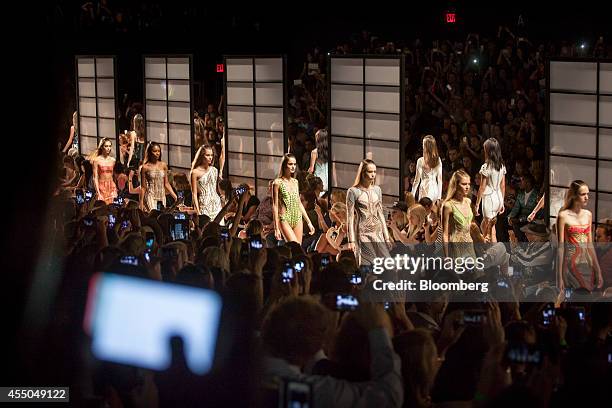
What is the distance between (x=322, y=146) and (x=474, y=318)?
1049 cm

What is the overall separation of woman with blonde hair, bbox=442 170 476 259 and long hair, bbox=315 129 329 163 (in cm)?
503

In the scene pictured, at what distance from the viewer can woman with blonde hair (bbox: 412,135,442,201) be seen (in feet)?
48.8

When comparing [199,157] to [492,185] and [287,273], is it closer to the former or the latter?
[492,185]

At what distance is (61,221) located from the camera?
10.5 m

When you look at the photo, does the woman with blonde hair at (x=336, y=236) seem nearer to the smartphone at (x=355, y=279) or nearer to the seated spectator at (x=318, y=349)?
the smartphone at (x=355, y=279)

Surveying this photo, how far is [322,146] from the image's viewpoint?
16719 mm

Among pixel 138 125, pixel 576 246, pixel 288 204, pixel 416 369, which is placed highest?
pixel 138 125

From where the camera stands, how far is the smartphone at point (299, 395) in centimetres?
461

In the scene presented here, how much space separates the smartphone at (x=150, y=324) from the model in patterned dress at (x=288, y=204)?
20.1 ft

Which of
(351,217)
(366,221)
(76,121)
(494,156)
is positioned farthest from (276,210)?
(76,121)

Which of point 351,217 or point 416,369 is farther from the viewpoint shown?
point 351,217

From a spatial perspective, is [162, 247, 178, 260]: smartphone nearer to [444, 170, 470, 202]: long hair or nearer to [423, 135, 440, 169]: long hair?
[444, 170, 470, 202]: long hair

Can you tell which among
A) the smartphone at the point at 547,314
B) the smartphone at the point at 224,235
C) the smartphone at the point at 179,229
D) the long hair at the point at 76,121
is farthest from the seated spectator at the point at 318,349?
the long hair at the point at 76,121

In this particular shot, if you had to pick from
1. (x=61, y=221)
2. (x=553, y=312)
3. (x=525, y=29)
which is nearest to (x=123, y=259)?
(x=553, y=312)
